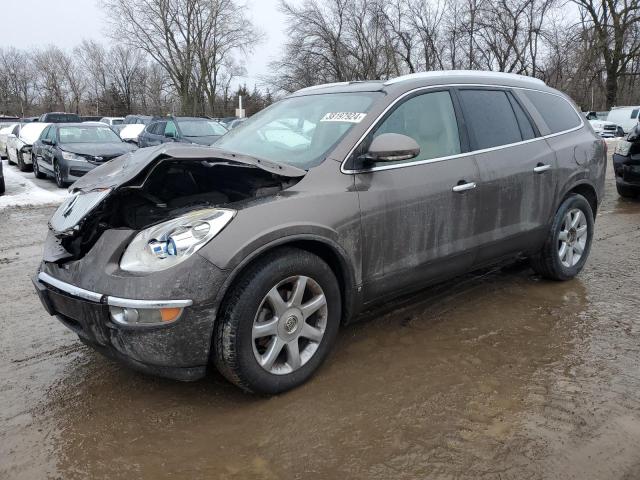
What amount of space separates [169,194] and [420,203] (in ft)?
5.13

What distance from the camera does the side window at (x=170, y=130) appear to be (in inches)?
525

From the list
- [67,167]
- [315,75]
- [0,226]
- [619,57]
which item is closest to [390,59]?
[315,75]

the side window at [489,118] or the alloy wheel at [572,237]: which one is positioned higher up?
the side window at [489,118]

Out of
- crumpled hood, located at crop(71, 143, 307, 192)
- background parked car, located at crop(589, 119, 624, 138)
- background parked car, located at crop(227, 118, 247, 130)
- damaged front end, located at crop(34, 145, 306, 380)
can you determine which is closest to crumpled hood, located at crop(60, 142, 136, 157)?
background parked car, located at crop(227, 118, 247, 130)

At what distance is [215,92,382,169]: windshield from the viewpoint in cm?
329

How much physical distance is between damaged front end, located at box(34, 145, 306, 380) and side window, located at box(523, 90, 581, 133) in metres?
2.53

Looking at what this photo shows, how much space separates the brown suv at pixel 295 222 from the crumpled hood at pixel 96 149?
851 cm

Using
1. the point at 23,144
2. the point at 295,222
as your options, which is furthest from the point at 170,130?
the point at 295,222

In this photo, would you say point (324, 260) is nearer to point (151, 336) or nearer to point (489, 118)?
point (151, 336)

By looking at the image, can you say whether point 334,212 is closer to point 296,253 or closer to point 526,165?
point 296,253

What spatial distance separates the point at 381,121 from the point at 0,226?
674cm

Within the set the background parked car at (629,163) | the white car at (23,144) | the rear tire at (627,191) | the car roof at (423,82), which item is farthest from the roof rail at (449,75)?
the white car at (23,144)

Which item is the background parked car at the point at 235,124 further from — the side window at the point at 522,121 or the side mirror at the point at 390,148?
the side window at the point at 522,121

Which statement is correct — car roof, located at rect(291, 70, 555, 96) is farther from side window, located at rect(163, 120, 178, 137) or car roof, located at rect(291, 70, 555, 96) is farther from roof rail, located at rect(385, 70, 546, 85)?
side window, located at rect(163, 120, 178, 137)
